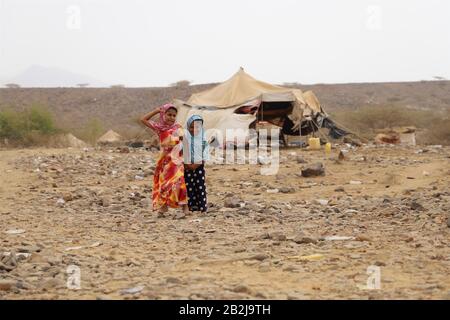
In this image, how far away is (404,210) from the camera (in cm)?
652

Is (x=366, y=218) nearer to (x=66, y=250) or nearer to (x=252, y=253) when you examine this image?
(x=252, y=253)

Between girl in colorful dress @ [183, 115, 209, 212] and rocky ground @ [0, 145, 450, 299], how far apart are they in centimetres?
23

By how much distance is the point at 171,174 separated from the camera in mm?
7020

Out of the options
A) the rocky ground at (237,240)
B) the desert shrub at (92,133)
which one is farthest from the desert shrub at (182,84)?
the rocky ground at (237,240)

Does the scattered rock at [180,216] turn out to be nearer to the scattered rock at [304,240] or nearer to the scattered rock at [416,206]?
the scattered rock at [304,240]

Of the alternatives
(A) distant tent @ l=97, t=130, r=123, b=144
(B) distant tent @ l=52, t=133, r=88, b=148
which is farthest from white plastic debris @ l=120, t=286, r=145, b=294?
(A) distant tent @ l=97, t=130, r=123, b=144

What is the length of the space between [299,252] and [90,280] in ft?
5.03

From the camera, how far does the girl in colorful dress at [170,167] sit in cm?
698

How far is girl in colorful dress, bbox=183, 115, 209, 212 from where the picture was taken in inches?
278

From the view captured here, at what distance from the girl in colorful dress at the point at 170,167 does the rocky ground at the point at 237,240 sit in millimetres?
157

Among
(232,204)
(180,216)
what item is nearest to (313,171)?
(232,204)

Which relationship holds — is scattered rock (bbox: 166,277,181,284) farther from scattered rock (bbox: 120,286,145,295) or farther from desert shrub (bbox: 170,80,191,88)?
desert shrub (bbox: 170,80,191,88)

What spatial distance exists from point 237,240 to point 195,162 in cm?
192
